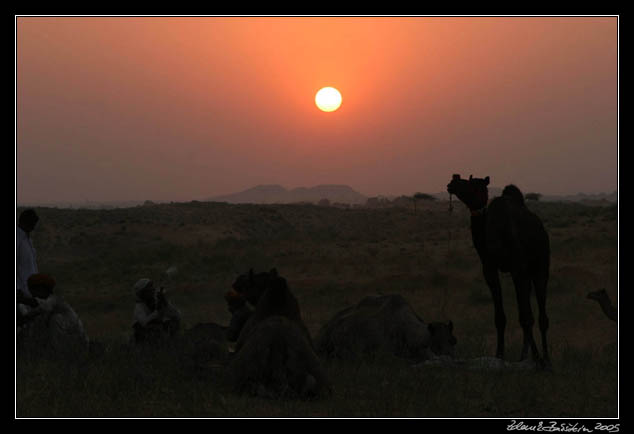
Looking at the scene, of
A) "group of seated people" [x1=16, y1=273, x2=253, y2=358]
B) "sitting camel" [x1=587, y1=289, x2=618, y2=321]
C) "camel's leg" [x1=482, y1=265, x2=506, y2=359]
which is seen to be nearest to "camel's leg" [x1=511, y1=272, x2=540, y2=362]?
"camel's leg" [x1=482, y1=265, x2=506, y2=359]

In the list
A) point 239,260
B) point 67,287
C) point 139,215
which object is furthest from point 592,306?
point 139,215

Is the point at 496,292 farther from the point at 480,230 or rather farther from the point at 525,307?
the point at 480,230

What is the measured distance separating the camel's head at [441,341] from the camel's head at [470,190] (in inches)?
68.4

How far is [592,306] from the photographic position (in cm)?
1934

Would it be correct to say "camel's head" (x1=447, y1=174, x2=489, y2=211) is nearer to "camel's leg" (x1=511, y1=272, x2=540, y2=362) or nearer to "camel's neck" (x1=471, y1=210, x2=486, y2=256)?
"camel's neck" (x1=471, y1=210, x2=486, y2=256)

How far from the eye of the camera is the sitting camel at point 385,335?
1020 centimetres

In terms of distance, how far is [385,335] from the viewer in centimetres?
1034

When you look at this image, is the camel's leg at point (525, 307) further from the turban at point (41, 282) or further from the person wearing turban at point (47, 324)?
the turban at point (41, 282)

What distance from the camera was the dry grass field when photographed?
25.0 ft

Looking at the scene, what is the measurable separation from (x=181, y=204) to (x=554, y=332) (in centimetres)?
6725

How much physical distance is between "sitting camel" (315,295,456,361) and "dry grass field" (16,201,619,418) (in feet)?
1.26

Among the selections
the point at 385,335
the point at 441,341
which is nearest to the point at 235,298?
the point at 385,335

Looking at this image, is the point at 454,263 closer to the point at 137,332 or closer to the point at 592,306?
the point at 592,306

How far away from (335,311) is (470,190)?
34.3ft
